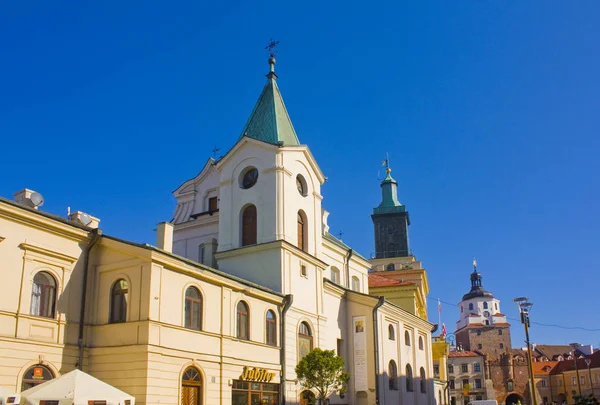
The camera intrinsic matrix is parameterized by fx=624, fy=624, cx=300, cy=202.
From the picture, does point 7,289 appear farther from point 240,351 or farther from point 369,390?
point 369,390

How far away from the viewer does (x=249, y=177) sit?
1300 inches

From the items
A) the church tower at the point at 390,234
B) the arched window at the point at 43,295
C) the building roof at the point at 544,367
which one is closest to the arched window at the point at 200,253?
the arched window at the point at 43,295

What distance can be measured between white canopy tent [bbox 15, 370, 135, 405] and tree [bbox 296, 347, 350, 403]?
37.3 ft

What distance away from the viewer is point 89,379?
17.4m

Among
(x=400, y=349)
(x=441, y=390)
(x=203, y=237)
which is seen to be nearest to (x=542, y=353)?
(x=441, y=390)

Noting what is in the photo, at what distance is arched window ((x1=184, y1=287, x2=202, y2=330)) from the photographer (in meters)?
23.2

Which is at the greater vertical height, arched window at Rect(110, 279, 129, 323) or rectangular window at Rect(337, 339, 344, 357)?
arched window at Rect(110, 279, 129, 323)

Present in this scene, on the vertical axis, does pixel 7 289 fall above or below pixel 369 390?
above

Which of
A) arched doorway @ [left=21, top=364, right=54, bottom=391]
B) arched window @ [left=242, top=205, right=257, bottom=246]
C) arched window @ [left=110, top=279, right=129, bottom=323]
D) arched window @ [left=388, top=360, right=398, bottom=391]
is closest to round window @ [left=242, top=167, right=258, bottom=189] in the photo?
arched window @ [left=242, top=205, right=257, bottom=246]

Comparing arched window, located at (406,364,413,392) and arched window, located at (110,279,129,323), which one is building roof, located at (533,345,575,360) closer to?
arched window, located at (406,364,413,392)

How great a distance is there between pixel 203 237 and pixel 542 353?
116 metres

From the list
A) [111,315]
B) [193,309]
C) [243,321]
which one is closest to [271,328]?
[243,321]

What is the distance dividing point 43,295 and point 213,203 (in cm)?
1744

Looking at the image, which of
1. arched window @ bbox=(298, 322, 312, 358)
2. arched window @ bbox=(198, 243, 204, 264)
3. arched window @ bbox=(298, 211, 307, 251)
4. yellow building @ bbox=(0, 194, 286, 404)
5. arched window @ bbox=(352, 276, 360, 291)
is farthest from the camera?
arched window @ bbox=(352, 276, 360, 291)
